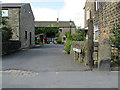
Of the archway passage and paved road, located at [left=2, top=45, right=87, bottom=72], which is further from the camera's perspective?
the archway passage

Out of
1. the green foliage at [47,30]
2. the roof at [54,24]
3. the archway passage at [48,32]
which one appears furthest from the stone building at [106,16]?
the roof at [54,24]

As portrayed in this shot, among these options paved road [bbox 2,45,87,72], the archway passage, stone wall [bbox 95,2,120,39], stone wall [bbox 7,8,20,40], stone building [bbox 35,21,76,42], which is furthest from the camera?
stone building [bbox 35,21,76,42]

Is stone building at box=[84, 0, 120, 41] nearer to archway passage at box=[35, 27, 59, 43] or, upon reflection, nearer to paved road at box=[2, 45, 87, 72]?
paved road at box=[2, 45, 87, 72]

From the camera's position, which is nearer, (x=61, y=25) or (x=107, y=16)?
(x=107, y=16)

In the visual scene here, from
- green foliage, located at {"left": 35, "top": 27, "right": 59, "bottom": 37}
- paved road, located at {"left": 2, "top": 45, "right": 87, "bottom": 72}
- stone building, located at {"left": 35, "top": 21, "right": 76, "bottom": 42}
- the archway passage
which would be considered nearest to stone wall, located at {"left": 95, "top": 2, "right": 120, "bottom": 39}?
paved road, located at {"left": 2, "top": 45, "right": 87, "bottom": 72}

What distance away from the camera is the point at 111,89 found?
19.4 ft

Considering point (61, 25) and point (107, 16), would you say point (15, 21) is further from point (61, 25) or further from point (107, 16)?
point (61, 25)

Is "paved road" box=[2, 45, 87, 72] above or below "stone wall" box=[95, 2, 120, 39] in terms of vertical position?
below

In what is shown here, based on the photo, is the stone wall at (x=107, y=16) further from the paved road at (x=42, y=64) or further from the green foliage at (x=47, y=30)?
the green foliage at (x=47, y=30)

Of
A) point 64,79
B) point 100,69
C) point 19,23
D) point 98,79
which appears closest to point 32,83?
point 64,79

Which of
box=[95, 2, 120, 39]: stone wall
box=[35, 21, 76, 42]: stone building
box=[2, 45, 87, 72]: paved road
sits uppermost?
box=[35, 21, 76, 42]: stone building

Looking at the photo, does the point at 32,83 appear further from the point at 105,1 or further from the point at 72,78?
the point at 105,1

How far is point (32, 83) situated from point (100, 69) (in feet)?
12.3

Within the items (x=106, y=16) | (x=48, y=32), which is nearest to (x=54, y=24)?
(x=48, y=32)
